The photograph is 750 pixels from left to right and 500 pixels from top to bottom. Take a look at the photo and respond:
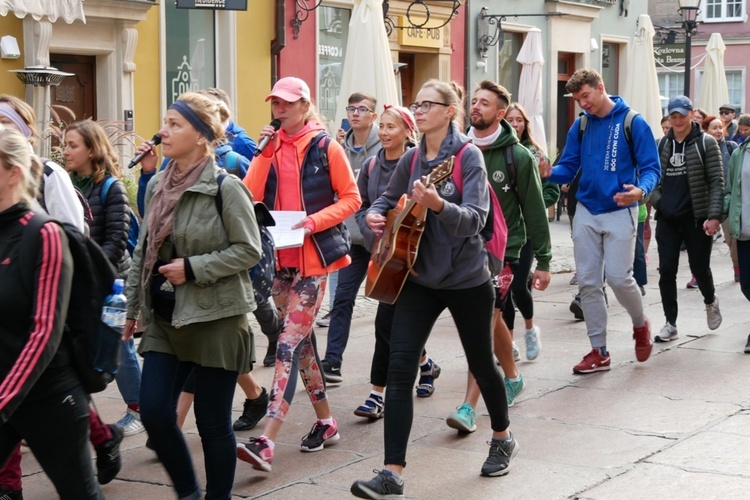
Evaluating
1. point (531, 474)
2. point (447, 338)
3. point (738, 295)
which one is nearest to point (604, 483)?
point (531, 474)

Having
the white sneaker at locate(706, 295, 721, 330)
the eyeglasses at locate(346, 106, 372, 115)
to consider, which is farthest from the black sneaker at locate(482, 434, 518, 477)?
the white sneaker at locate(706, 295, 721, 330)

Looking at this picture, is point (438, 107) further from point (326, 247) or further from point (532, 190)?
point (532, 190)

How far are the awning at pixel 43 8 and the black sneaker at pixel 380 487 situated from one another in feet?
24.3

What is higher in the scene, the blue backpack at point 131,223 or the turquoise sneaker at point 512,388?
the blue backpack at point 131,223

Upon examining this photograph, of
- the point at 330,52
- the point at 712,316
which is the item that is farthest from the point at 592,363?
the point at 330,52

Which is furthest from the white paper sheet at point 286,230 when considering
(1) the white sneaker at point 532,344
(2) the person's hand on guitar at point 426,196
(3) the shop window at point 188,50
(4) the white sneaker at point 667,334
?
(3) the shop window at point 188,50

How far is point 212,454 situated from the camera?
5.01 m

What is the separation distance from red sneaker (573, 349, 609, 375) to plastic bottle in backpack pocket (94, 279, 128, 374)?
4.87 meters

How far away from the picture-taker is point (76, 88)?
15070mm

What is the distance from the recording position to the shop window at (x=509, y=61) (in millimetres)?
24125

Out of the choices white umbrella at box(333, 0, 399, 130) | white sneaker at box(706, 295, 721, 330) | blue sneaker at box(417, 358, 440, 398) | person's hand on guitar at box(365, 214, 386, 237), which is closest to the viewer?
person's hand on guitar at box(365, 214, 386, 237)

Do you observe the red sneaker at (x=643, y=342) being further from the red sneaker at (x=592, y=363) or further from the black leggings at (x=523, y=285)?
the black leggings at (x=523, y=285)

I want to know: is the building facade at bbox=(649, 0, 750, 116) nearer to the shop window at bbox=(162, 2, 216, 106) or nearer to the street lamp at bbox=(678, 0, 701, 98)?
the street lamp at bbox=(678, 0, 701, 98)

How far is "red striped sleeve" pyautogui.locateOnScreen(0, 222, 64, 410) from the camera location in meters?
3.93
